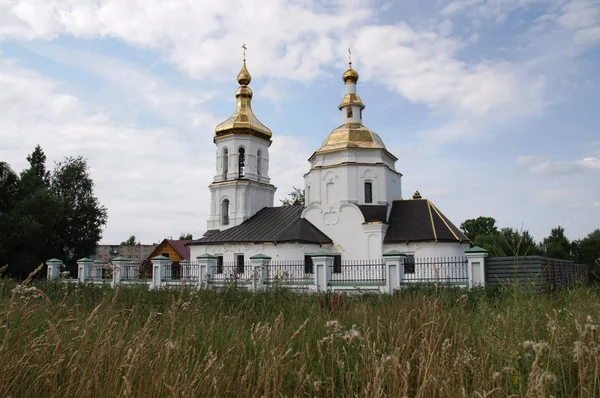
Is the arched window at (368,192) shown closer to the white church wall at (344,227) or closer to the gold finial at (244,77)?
the white church wall at (344,227)

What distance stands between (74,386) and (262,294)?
19.9ft

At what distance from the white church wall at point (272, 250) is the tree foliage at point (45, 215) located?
9446mm

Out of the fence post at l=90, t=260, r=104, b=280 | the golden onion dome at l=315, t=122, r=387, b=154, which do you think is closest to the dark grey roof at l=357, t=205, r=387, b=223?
the golden onion dome at l=315, t=122, r=387, b=154

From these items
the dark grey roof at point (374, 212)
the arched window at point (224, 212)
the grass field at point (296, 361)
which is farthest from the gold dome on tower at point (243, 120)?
the grass field at point (296, 361)

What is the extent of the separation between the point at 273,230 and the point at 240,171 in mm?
5725

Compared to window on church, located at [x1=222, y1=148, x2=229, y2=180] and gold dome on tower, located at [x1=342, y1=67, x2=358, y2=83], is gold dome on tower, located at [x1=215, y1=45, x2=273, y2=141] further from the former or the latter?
gold dome on tower, located at [x1=342, y1=67, x2=358, y2=83]

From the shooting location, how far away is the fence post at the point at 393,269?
47.3 feet

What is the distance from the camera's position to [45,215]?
1243 inches

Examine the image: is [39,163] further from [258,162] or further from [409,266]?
[409,266]

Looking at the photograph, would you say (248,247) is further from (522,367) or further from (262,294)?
(522,367)

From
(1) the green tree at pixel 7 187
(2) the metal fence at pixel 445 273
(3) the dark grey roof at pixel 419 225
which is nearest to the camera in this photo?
(2) the metal fence at pixel 445 273

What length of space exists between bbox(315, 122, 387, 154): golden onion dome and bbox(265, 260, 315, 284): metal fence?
6.01 metres

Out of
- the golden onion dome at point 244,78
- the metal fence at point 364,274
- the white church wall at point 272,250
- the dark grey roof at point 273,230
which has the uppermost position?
the golden onion dome at point 244,78

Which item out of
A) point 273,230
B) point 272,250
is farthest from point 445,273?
point 273,230
